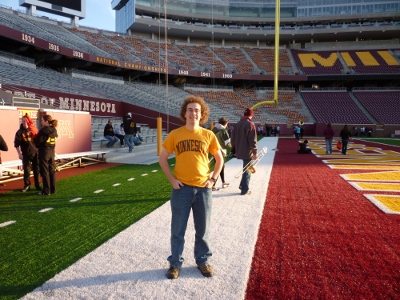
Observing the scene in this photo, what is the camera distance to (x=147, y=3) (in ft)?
162

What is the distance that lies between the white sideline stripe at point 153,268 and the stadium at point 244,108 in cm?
2

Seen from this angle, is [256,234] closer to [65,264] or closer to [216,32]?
[65,264]

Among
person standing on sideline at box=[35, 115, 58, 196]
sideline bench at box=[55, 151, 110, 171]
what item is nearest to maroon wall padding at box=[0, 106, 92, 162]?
sideline bench at box=[55, 151, 110, 171]

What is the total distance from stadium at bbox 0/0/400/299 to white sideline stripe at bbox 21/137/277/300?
0.02 metres

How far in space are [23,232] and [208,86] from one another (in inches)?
1711

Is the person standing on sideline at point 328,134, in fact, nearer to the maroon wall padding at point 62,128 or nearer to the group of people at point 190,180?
the maroon wall padding at point 62,128

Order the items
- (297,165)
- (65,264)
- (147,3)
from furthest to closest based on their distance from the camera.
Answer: (147,3) → (297,165) → (65,264)

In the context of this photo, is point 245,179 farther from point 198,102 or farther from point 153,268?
point 198,102

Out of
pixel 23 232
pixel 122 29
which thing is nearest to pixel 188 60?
pixel 122 29

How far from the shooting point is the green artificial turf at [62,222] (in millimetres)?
3256

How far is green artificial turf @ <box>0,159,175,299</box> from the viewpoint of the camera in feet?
10.7

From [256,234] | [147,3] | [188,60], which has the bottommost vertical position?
[256,234]

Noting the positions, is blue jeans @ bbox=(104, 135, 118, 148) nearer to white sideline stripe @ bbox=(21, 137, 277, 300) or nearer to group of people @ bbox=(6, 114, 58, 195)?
group of people @ bbox=(6, 114, 58, 195)

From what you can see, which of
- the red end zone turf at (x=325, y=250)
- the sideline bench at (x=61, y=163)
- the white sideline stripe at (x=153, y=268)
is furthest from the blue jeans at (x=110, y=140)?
the white sideline stripe at (x=153, y=268)
